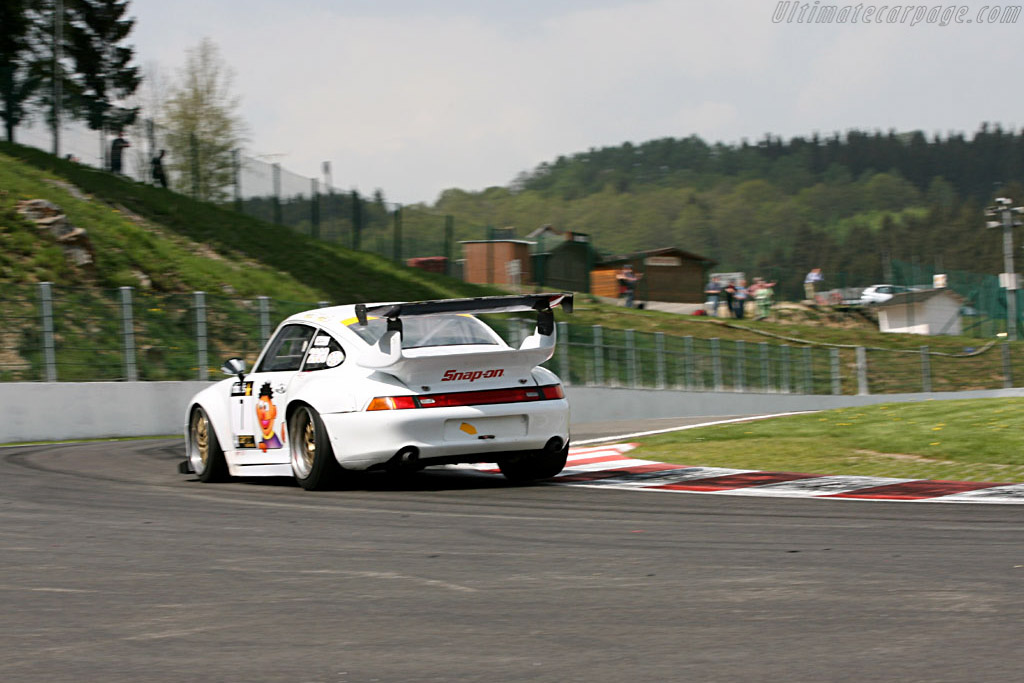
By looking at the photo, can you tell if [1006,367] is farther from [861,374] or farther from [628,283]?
[628,283]

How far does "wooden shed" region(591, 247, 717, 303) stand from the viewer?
64.3 m

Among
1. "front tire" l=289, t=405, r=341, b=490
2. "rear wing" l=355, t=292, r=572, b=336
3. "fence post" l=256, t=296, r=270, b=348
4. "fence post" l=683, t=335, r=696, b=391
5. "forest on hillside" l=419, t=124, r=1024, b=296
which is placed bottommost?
"front tire" l=289, t=405, r=341, b=490

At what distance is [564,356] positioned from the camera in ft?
96.4

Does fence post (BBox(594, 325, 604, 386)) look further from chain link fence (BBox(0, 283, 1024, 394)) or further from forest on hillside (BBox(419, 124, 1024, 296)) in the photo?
forest on hillside (BBox(419, 124, 1024, 296))

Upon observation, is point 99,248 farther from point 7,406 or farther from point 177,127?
point 177,127

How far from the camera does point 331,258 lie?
40438 millimetres

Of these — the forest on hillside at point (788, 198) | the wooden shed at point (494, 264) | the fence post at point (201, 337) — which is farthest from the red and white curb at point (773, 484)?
the forest on hillside at point (788, 198)

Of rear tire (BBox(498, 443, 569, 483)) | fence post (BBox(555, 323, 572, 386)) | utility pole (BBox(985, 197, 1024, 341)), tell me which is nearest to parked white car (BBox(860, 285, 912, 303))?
utility pole (BBox(985, 197, 1024, 341))

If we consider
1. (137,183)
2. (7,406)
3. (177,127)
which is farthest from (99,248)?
(177,127)

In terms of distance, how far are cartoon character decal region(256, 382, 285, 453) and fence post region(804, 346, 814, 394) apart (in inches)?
1262

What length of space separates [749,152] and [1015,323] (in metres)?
106

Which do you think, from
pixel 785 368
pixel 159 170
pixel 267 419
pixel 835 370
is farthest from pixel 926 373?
pixel 267 419

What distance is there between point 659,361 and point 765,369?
236 inches

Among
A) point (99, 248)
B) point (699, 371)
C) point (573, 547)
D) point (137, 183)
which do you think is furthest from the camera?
point (137, 183)
